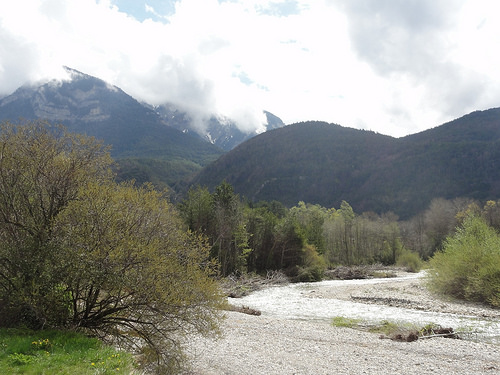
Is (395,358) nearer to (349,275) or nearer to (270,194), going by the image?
(349,275)

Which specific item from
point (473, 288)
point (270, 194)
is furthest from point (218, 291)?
point (270, 194)

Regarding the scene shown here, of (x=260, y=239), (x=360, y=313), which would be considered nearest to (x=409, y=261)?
(x=260, y=239)

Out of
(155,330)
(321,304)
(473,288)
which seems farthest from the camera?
(321,304)

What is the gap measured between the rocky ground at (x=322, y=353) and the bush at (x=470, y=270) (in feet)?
45.9

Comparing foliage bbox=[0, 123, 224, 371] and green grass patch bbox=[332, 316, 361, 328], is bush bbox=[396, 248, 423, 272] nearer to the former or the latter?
green grass patch bbox=[332, 316, 361, 328]

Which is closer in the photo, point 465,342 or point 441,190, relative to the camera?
point 465,342

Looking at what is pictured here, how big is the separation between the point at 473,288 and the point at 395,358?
20.9m

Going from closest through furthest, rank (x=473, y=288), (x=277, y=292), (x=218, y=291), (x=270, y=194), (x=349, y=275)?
(x=218, y=291), (x=473, y=288), (x=277, y=292), (x=349, y=275), (x=270, y=194)

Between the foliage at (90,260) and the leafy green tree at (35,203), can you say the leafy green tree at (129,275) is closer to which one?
the foliage at (90,260)

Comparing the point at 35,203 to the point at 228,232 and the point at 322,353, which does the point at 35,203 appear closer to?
the point at 322,353

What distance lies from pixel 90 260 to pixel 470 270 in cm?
3450

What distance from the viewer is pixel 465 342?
19.0 metres

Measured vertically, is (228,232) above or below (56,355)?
above

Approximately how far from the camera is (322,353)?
1697 cm
